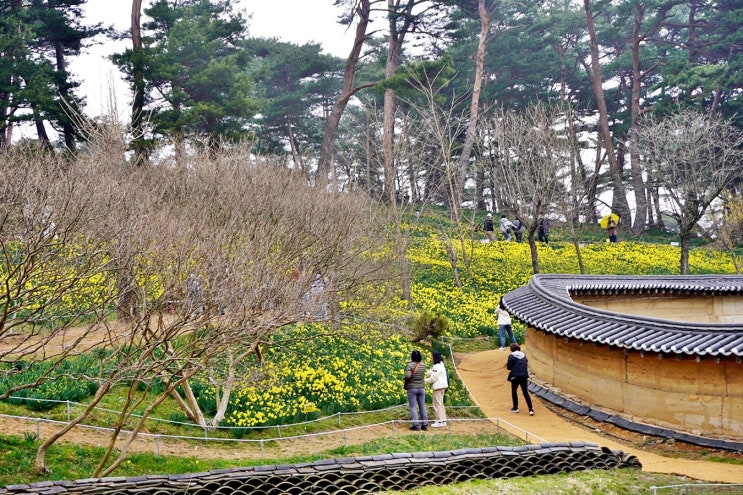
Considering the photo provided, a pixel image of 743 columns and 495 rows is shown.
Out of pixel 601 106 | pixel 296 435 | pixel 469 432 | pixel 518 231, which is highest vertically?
pixel 601 106

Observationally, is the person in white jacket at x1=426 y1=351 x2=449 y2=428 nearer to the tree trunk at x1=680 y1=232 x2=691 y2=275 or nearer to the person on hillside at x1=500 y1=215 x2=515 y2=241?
the tree trunk at x1=680 y1=232 x2=691 y2=275

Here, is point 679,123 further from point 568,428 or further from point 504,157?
point 568,428

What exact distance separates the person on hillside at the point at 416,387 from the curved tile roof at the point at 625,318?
387 centimetres

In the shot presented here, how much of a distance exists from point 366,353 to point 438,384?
14.9 feet

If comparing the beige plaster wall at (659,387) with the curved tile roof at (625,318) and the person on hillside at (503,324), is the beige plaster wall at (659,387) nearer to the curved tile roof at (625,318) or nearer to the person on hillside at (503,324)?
the curved tile roof at (625,318)

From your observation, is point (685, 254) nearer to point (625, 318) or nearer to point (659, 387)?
point (625, 318)

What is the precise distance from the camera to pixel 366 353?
17.8m

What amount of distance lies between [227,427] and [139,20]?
19889 millimetres

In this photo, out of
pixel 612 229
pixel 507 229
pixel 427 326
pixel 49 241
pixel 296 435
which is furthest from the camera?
pixel 612 229

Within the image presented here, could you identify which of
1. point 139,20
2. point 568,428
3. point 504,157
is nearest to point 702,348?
point 568,428

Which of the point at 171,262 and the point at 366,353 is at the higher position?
the point at 171,262

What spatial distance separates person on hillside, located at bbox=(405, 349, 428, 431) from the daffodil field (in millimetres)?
1503

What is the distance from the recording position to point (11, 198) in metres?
11.2

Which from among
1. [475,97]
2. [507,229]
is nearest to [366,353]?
[507,229]
